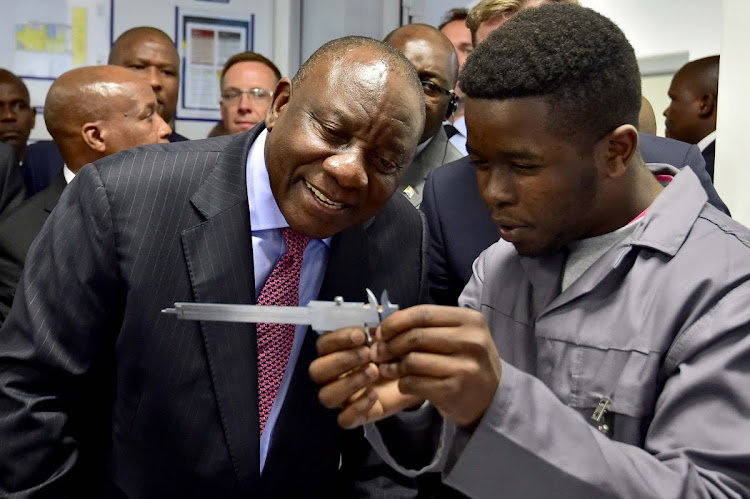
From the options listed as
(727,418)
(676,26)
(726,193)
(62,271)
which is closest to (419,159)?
(726,193)

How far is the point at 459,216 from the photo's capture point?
2.06 metres

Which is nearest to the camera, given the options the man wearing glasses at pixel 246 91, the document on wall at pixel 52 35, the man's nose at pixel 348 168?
the man's nose at pixel 348 168

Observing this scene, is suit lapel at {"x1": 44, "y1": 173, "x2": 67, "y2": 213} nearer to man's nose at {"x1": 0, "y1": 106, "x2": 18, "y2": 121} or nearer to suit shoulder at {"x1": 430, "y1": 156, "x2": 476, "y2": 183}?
suit shoulder at {"x1": 430, "y1": 156, "x2": 476, "y2": 183}

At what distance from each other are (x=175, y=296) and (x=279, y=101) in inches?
17.5

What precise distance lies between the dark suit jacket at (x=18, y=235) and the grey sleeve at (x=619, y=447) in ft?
5.98

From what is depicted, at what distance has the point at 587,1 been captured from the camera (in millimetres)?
4012

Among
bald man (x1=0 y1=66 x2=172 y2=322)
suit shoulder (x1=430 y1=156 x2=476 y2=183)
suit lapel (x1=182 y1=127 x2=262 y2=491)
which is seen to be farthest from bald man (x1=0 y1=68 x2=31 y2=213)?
suit lapel (x1=182 y1=127 x2=262 y2=491)

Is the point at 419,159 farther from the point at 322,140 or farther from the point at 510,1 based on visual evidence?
the point at 322,140

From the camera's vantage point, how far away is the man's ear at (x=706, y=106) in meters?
4.29

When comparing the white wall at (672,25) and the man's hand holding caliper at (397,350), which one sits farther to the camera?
the white wall at (672,25)

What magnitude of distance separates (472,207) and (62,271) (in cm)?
95

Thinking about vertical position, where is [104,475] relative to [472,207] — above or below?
below

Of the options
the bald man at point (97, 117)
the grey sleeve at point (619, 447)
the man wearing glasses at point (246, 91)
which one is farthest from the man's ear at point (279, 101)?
the man wearing glasses at point (246, 91)

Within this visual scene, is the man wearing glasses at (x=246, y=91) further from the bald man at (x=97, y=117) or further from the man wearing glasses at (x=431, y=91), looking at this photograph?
the man wearing glasses at (x=431, y=91)
